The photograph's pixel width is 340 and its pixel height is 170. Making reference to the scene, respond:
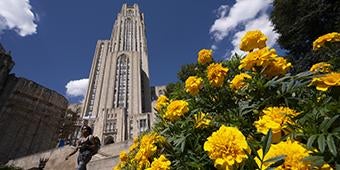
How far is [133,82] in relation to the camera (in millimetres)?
72875

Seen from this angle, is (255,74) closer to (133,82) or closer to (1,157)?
(1,157)

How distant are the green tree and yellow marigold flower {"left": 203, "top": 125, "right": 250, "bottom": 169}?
11.0 metres

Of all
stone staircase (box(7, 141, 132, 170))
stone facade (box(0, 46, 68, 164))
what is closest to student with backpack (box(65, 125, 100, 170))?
stone staircase (box(7, 141, 132, 170))

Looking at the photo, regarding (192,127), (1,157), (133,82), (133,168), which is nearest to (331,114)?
(192,127)

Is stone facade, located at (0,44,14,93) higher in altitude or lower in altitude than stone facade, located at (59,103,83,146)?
higher

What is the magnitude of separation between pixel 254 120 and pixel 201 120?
0.42 metres

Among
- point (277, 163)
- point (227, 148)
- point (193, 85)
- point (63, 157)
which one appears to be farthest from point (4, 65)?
point (277, 163)

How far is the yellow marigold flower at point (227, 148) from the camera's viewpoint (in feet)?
4.09

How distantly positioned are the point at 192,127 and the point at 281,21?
13.5m

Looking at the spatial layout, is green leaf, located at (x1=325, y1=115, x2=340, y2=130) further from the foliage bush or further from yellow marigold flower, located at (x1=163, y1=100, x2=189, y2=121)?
yellow marigold flower, located at (x1=163, y1=100, x2=189, y2=121)

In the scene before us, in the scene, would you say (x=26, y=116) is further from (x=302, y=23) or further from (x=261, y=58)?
(x=261, y=58)

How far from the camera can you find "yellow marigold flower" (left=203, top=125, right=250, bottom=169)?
4.09 ft

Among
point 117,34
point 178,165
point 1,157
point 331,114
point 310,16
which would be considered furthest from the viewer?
point 117,34

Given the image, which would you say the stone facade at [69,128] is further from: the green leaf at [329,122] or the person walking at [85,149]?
the green leaf at [329,122]
